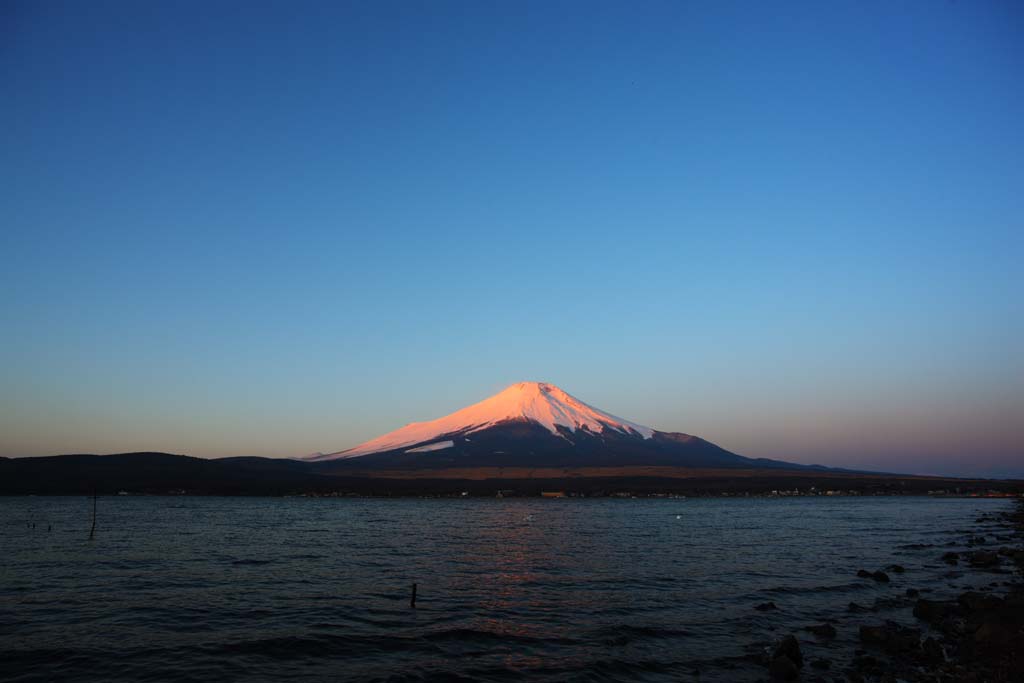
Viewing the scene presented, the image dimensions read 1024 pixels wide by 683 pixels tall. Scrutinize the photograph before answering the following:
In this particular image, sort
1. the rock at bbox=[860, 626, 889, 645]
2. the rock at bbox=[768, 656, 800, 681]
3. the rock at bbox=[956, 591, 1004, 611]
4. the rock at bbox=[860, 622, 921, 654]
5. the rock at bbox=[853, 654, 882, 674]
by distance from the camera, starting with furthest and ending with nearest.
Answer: the rock at bbox=[956, 591, 1004, 611]
the rock at bbox=[860, 626, 889, 645]
the rock at bbox=[860, 622, 921, 654]
the rock at bbox=[853, 654, 882, 674]
the rock at bbox=[768, 656, 800, 681]

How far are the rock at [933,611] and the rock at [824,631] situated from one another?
4.49 meters

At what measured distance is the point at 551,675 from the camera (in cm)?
1886

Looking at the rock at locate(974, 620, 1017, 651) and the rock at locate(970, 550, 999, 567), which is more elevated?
the rock at locate(974, 620, 1017, 651)

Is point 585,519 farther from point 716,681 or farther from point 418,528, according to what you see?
point 716,681

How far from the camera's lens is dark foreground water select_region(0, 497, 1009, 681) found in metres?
19.8

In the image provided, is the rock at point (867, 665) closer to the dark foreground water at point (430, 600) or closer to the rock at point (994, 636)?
the dark foreground water at point (430, 600)

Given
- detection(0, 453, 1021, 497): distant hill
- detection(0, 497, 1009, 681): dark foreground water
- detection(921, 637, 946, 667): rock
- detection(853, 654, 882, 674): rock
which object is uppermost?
detection(921, 637, 946, 667): rock

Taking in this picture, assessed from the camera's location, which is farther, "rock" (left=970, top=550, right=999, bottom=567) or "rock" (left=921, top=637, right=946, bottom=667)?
"rock" (left=970, top=550, right=999, bottom=567)

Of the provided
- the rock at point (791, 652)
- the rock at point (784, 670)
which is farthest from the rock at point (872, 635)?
the rock at point (784, 670)

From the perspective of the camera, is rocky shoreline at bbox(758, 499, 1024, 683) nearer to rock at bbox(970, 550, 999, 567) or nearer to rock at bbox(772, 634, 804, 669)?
rock at bbox(772, 634, 804, 669)

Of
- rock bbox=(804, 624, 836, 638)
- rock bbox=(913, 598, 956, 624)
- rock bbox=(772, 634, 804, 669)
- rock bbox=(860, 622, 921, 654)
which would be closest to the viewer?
rock bbox=(772, 634, 804, 669)

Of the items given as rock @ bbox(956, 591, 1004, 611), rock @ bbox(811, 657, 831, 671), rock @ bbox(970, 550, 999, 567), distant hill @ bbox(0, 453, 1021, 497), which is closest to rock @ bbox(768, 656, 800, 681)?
rock @ bbox(811, 657, 831, 671)

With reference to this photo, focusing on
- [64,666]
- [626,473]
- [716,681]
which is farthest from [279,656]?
[626,473]

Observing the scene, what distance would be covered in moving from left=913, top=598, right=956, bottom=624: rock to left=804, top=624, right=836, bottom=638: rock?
4.49 m
